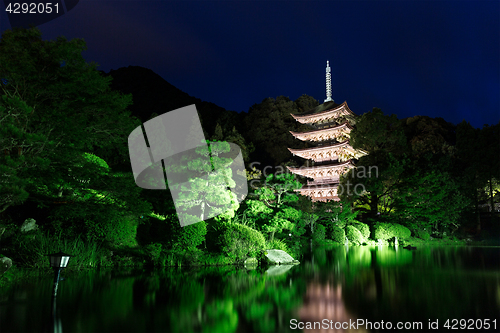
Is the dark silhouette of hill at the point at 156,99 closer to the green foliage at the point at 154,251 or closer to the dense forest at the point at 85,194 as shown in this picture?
the dense forest at the point at 85,194

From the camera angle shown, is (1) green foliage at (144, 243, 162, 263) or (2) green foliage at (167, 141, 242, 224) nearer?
(1) green foliage at (144, 243, 162, 263)

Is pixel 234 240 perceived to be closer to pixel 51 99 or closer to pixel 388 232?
pixel 51 99

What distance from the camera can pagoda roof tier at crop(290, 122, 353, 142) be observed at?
24688 millimetres

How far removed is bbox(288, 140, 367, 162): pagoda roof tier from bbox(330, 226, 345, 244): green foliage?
7.64m

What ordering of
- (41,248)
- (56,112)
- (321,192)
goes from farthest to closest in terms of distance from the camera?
(321,192), (41,248), (56,112)

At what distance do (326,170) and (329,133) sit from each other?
111 inches

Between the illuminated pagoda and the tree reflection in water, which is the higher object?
the illuminated pagoda

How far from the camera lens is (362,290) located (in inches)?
231

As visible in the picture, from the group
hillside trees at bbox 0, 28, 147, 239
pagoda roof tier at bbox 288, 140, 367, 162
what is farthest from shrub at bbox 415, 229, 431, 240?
hillside trees at bbox 0, 28, 147, 239

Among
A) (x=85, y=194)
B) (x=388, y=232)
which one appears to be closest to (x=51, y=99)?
(x=85, y=194)

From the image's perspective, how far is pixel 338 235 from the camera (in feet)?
60.1

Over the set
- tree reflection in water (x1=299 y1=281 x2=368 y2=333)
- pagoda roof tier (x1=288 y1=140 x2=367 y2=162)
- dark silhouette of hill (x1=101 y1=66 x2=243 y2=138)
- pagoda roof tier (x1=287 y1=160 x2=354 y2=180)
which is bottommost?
tree reflection in water (x1=299 y1=281 x2=368 y2=333)

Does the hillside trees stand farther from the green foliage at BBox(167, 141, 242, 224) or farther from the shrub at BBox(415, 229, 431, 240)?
the shrub at BBox(415, 229, 431, 240)

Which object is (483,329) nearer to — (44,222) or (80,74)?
(80,74)
